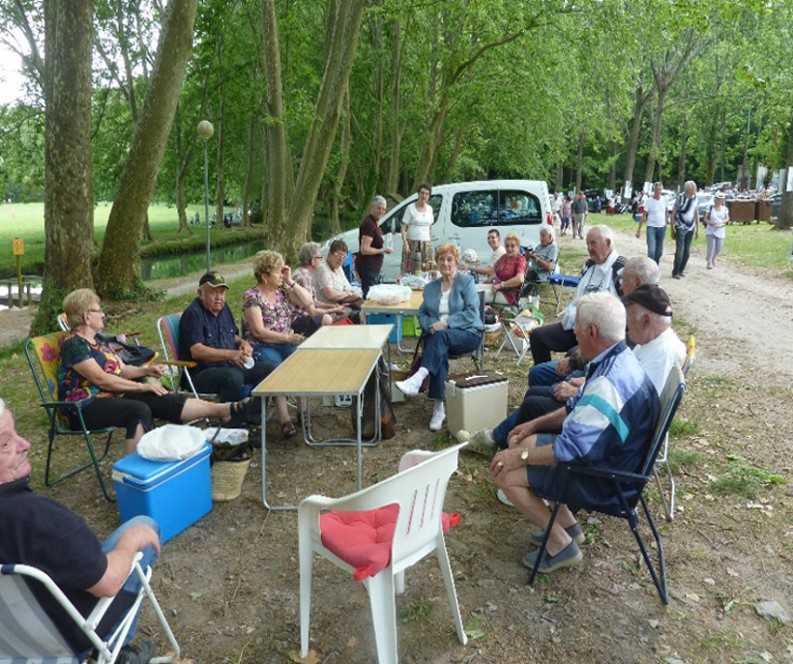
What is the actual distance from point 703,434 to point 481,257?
646 centimetres

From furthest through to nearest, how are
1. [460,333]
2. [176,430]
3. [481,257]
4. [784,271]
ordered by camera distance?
[784,271] → [481,257] → [460,333] → [176,430]

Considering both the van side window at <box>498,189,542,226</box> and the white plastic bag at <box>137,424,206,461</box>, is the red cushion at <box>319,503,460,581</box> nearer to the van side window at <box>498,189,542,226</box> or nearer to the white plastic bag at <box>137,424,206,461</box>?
the white plastic bag at <box>137,424,206,461</box>

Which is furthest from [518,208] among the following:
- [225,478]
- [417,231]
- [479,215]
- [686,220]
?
[225,478]

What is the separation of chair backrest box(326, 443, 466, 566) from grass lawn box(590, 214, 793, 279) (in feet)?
38.8

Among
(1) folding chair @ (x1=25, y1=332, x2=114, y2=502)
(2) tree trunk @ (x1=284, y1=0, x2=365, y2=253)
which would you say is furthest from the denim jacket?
(2) tree trunk @ (x1=284, y1=0, x2=365, y2=253)

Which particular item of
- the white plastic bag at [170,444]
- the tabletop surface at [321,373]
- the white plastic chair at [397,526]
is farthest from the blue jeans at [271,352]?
the white plastic chair at [397,526]

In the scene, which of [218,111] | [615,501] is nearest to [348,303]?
[615,501]

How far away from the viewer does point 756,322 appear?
8.56m

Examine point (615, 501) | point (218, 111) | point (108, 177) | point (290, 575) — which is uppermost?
point (218, 111)

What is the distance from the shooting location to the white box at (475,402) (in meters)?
4.70

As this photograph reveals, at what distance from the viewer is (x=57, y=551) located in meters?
1.86

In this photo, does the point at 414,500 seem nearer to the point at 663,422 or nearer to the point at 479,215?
the point at 663,422

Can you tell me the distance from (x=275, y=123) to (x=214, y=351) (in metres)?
8.23

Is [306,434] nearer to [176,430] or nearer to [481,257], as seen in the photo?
[176,430]
